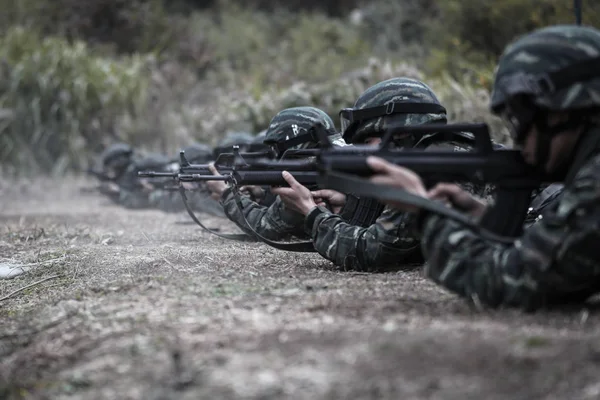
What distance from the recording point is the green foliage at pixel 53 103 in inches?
643

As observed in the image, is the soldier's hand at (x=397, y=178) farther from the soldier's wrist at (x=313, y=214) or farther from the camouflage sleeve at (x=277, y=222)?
the camouflage sleeve at (x=277, y=222)

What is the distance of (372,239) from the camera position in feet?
15.8

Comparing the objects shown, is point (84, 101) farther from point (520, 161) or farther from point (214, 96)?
point (520, 161)

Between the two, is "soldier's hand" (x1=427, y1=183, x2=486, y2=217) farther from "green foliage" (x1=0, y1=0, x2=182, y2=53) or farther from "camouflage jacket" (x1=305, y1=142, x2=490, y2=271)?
"green foliage" (x1=0, y1=0, x2=182, y2=53)

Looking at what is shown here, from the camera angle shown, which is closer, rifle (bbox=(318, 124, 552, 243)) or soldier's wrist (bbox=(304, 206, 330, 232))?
rifle (bbox=(318, 124, 552, 243))

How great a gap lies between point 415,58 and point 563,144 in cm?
1643

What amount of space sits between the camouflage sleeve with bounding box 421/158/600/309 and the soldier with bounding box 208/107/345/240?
9.53 feet

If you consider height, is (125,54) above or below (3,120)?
above

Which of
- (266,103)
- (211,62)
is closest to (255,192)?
(266,103)

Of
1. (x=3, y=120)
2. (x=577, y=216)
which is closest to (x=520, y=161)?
(x=577, y=216)

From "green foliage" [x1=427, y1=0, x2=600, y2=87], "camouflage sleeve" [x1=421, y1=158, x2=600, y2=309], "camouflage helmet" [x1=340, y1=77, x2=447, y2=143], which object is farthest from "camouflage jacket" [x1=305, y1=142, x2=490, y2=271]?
"green foliage" [x1=427, y1=0, x2=600, y2=87]

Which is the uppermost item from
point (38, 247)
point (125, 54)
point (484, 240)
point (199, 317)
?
point (125, 54)

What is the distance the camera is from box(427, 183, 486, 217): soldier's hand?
3346mm

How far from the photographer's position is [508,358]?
2529 millimetres
